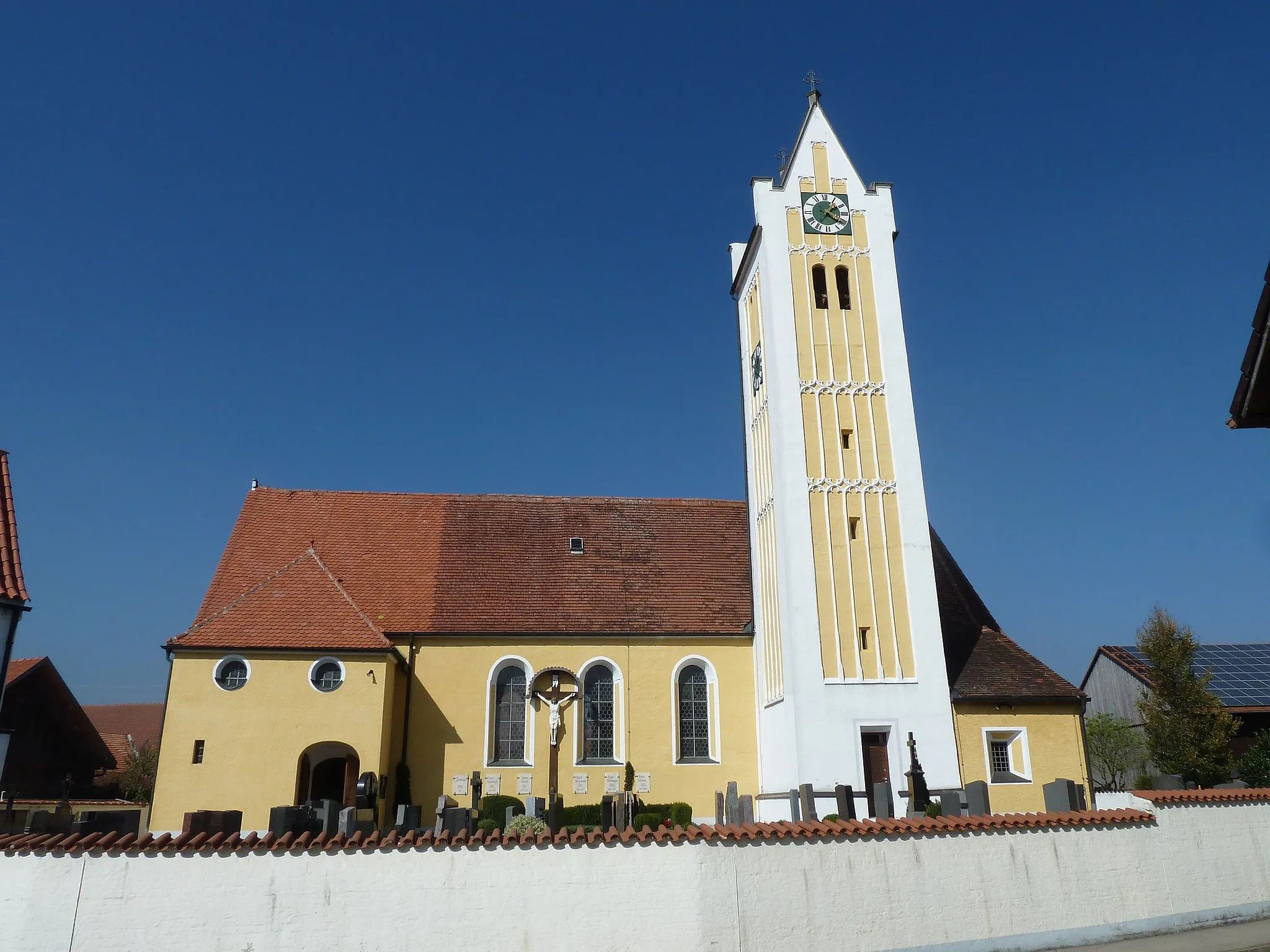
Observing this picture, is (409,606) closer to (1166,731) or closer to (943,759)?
(943,759)

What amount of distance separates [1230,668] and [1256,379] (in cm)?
3479

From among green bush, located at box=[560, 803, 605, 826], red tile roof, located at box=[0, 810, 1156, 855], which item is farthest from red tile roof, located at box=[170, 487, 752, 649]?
red tile roof, located at box=[0, 810, 1156, 855]

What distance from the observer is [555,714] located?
79.2ft

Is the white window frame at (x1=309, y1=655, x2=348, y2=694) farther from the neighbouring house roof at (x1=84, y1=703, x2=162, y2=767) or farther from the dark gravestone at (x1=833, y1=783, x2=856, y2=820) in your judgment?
the neighbouring house roof at (x1=84, y1=703, x2=162, y2=767)

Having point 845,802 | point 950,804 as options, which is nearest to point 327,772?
point 845,802

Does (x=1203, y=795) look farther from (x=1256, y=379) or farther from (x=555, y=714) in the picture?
(x=555, y=714)

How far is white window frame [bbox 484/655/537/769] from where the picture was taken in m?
24.2

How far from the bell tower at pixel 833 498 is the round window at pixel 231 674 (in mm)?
12872

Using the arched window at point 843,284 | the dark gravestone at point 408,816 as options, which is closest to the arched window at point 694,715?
the arched window at point 843,284

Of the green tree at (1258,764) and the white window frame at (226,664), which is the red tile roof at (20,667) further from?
the green tree at (1258,764)

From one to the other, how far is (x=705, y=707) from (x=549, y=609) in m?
5.06

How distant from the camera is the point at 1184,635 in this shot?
30531 millimetres

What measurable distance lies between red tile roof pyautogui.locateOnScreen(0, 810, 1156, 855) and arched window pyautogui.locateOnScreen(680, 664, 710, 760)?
1203 cm

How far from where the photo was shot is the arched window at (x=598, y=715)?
24.6m
